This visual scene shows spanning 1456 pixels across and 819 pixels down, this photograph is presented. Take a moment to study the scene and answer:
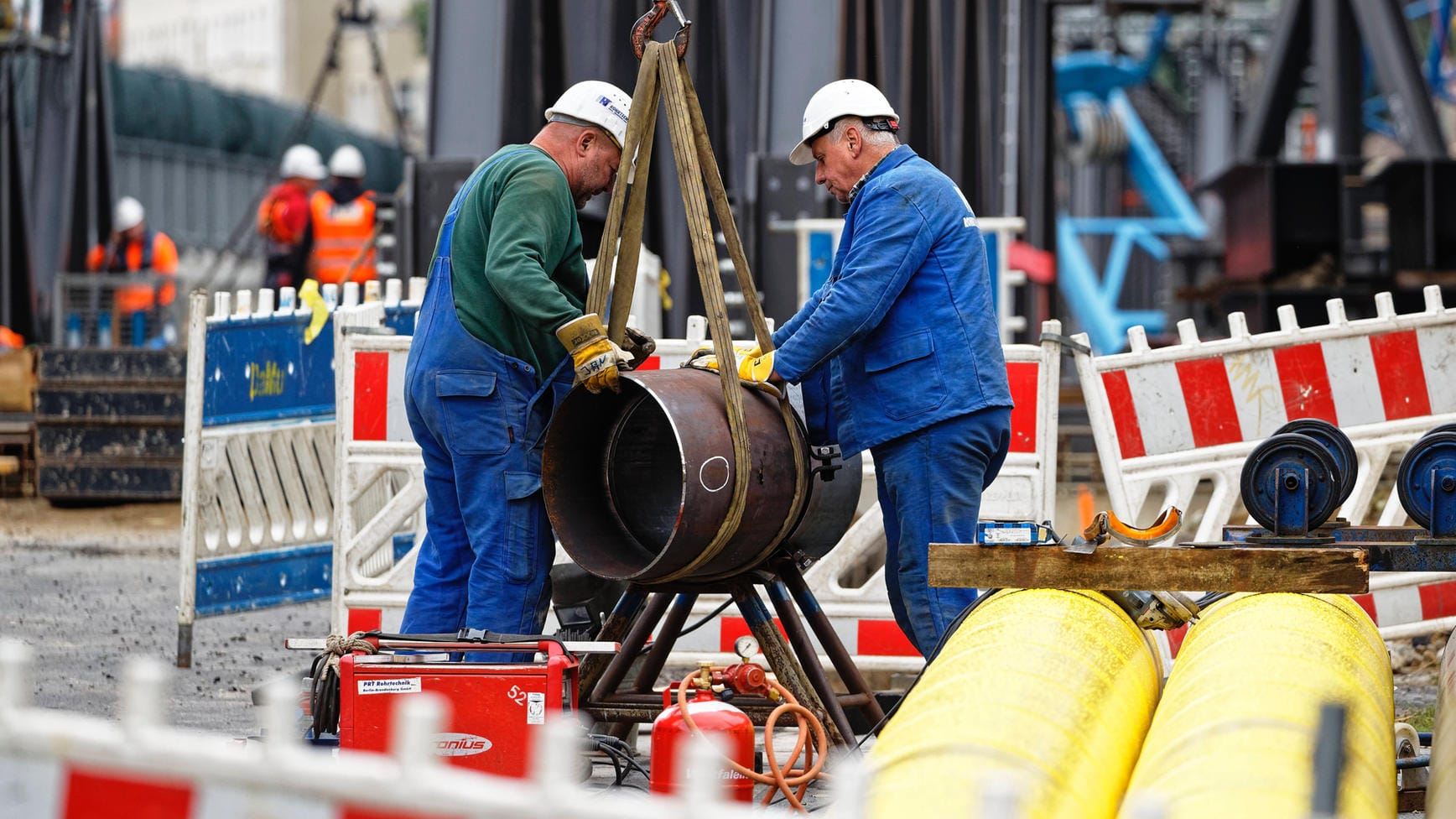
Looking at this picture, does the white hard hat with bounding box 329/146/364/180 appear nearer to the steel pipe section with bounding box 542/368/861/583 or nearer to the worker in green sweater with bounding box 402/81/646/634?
the worker in green sweater with bounding box 402/81/646/634

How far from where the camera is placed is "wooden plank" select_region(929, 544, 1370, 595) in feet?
13.6

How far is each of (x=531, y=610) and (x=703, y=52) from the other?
843 cm

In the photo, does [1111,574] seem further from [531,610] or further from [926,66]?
[926,66]

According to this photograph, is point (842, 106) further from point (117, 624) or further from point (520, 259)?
point (117, 624)

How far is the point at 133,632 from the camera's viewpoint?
8227 mm

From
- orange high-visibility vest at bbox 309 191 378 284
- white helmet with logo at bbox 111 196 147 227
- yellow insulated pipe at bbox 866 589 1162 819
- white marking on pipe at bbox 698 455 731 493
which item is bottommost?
yellow insulated pipe at bbox 866 589 1162 819

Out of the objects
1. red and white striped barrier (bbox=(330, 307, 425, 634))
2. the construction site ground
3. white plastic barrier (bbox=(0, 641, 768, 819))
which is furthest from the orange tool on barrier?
red and white striped barrier (bbox=(330, 307, 425, 634))

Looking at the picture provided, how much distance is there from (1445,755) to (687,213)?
240cm

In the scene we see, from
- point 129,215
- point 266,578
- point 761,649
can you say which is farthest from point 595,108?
point 129,215

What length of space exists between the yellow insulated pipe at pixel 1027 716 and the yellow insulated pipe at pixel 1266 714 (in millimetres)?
81

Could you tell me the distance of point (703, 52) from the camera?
13.2 meters

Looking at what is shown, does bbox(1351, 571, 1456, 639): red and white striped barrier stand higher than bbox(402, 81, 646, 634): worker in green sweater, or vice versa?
bbox(402, 81, 646, 634): worker in green sweater

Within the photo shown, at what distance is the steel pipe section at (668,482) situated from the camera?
4.71 m

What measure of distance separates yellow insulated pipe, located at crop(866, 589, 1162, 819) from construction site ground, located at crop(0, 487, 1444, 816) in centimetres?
187
